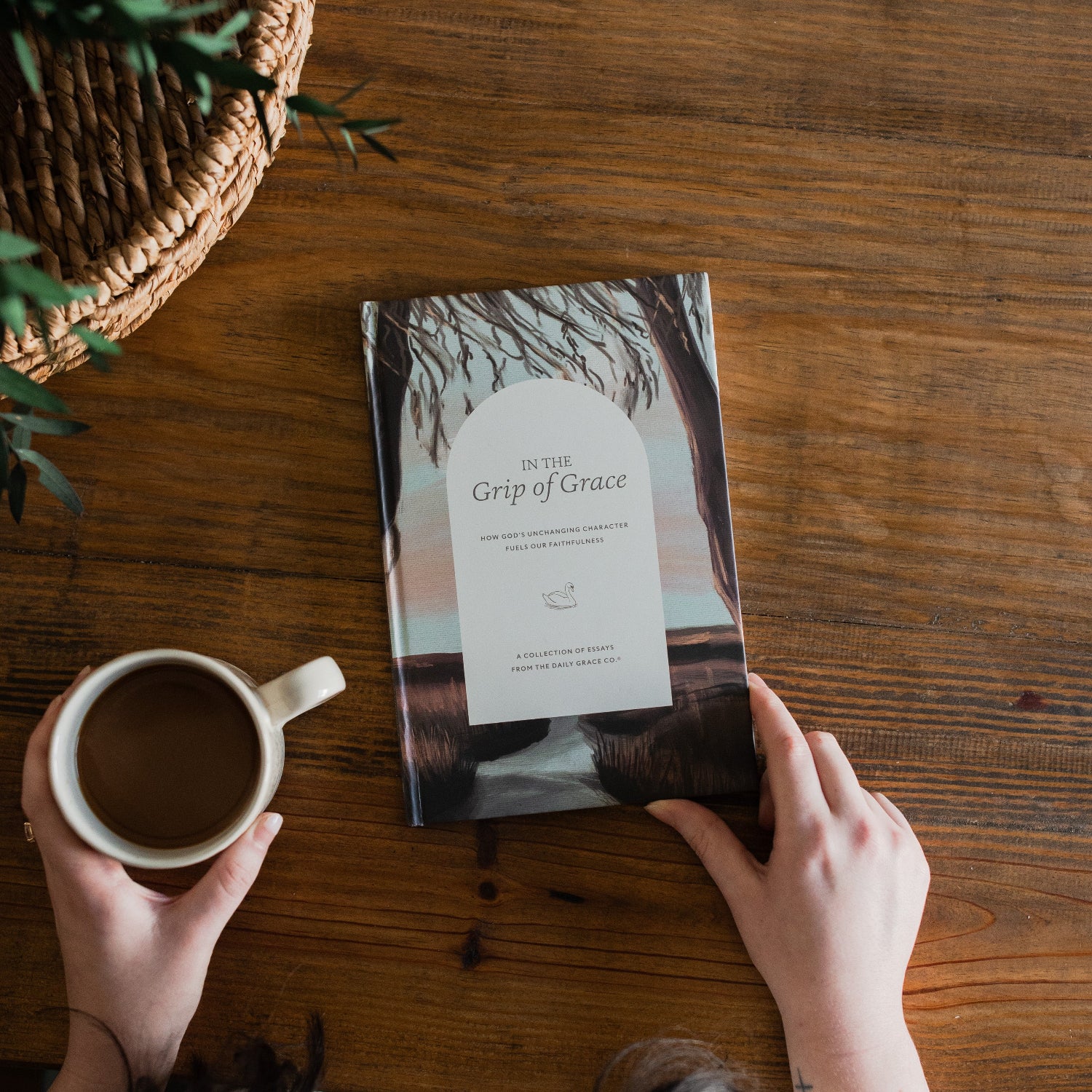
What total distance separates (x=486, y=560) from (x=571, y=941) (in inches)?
12.7

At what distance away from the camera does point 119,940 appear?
0.66 meters

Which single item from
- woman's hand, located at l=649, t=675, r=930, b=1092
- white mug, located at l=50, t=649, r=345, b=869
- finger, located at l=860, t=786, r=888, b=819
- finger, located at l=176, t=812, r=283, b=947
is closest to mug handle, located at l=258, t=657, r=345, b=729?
white mug, located at l=50, t=649, r=345, b=869

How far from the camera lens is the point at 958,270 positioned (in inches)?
29.4

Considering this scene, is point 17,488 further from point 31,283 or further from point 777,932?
point 777,932

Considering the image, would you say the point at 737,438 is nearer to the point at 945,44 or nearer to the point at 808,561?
the point at 808,561

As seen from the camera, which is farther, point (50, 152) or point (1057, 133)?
point (1057, 133)

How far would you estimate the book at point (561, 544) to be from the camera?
714 mm

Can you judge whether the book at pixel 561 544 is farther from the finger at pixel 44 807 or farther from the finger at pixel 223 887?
the finger at pixel 44 807

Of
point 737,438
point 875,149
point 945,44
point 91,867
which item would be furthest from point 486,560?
point 945,44

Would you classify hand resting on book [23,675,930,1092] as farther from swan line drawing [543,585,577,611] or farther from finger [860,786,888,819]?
swan line drawing [543,585,577,611]

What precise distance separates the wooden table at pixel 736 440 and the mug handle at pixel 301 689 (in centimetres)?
8

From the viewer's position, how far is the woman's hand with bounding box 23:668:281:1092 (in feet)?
2.16

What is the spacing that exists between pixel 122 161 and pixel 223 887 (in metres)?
0.55

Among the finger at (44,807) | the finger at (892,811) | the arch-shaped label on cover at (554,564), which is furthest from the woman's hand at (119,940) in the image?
the finger at (892,811)
